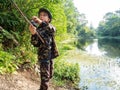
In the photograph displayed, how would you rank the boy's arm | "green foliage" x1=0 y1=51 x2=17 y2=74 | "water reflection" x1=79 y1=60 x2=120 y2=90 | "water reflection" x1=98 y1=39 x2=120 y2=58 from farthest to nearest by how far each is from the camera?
"water reflection" x1=98 y1=39 x2=120 y2=58 → "water reflection" x1=79 y1=60 x2=120 y2=90 → "green foliage" x1=0 y1=51 x2=17 y2=74 → the boy's arm

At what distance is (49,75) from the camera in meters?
4.91

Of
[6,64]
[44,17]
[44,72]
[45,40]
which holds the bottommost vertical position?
[6,64]

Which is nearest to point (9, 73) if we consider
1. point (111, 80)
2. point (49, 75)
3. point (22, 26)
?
point (49, 75)

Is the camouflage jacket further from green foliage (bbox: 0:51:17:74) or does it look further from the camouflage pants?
green foliage (bbox: 0:51:17:74)

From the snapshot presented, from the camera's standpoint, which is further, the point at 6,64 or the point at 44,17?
the point at 6,64

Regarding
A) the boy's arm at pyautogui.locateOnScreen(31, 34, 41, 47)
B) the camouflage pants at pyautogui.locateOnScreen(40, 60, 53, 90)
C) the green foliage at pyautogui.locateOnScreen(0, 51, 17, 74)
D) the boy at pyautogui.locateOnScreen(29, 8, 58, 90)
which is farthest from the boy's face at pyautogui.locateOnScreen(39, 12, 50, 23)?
the green foliage at pyautogui.locateOnScreen(0, 51, 17, 74)

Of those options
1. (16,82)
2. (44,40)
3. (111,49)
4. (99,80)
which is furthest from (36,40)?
(111,49)

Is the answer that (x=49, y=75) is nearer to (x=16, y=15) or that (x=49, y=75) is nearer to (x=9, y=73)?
(x=9, y=73)

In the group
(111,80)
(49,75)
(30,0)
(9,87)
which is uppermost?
(30,0)

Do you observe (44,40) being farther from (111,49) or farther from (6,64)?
(111,49)

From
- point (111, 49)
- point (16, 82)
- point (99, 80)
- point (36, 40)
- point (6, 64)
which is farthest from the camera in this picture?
point (111, 49)

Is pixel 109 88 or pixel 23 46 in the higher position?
pixel 23 46

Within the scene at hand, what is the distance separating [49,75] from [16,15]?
363 centimetres

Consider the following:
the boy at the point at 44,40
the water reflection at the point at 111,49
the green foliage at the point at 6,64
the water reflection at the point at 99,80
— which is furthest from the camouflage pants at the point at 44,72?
the water reflection at the point at 111,49
